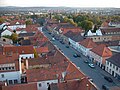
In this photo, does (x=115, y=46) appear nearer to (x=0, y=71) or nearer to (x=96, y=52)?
(x=96, y=52)

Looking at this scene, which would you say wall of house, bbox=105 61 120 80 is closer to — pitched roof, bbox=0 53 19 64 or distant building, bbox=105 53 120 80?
distant building, bbox=105 53 120 80

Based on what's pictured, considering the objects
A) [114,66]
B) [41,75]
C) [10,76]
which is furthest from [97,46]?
[10,76]

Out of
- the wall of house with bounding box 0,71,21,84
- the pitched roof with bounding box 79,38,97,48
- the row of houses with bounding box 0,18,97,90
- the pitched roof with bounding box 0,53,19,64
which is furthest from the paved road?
the pitched roof with bounding box 0,53,19,64

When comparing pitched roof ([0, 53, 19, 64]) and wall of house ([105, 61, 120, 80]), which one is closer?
pitched roof ([0, 53, 19, 64])

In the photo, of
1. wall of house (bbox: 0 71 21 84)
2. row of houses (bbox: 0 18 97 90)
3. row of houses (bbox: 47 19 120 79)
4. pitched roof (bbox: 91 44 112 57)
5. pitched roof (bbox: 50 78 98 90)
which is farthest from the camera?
pitched roof (bbox: 91 44 112 57)

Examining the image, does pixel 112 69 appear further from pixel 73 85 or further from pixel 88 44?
pixel 73 85

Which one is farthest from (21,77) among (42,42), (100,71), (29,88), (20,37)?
(20,37)
